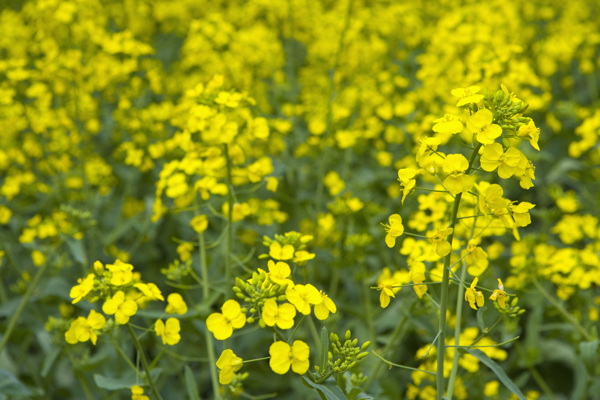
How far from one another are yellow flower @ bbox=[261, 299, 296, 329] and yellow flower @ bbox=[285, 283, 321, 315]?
0.07ft

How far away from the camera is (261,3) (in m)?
5.31

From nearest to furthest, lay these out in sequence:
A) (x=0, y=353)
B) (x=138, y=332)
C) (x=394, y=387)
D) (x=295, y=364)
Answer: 1. (x=295, y=364)
2. (x=394, y=387)
3. (x=0, y=353)
4. (x=138, y=332)

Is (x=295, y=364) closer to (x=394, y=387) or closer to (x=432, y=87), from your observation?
(x=394, y=387)

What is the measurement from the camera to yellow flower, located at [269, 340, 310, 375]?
168 cm

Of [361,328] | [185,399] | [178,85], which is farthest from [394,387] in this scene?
[178,85]

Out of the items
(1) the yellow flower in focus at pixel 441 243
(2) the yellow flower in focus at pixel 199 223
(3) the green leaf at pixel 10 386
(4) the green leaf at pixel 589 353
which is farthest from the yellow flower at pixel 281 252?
(3) the green leaf at pixel 10 386

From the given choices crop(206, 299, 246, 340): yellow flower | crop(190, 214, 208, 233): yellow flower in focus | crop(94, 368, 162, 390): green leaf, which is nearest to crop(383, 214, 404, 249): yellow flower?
crop(206, 299, 246, 340): yellow flower

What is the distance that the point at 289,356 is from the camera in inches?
67.2

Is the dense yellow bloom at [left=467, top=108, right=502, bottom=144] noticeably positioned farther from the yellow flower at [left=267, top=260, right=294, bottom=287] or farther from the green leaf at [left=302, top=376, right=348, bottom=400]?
the green leaf at [left=302, top=376, right=348, bottom=400]

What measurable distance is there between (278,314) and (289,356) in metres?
0.12

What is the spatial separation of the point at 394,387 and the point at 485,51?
2360 millimetres

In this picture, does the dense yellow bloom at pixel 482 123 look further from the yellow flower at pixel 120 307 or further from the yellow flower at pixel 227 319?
the yellow flower at pixel 120 307

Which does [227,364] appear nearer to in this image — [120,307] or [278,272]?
[278,272]

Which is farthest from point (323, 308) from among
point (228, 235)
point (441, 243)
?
point (228, 235)
